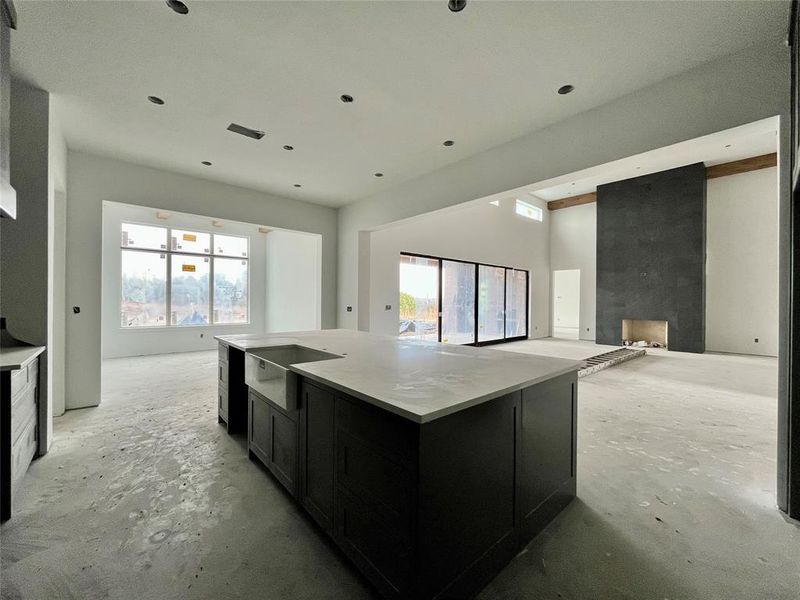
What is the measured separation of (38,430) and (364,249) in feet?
14.6

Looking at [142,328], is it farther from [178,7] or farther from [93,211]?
[178,7]

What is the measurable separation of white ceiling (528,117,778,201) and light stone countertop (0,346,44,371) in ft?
13.9

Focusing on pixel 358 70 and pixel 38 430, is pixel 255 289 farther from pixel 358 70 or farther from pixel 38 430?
pixel 358 70

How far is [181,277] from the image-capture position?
7945mm

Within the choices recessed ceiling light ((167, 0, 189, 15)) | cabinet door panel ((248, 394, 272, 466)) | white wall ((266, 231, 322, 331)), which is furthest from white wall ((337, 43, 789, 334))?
white wall ((266, 231, 322, 331))

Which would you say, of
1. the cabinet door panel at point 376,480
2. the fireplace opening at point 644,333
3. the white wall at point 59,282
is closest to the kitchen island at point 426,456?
the cabinet door panel at point 376,480

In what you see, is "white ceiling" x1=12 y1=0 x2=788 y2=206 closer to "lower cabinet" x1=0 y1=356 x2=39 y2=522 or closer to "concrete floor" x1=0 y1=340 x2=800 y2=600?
"lower cabinet" x1=0 y1=356 x2=39 y2=522

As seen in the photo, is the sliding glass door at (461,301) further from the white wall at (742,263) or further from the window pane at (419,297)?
the white wall at (742,263)

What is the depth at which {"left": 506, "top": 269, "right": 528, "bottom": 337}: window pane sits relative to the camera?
9688 millimetres

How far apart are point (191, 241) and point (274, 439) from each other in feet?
25.3

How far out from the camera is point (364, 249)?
593 cm

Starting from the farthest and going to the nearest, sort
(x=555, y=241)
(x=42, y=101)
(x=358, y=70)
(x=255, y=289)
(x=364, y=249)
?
(x=555, y=241)
(x=255, y=289)
(x=364, y=249)
(x=42, y=101)
(x=358, y=70)

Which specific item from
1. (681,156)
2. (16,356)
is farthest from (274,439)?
(681,156)

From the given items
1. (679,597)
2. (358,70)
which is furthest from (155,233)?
(679,597)
